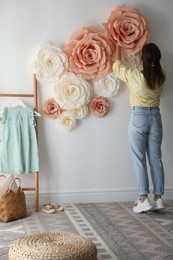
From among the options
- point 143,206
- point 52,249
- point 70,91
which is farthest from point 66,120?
point 52,249

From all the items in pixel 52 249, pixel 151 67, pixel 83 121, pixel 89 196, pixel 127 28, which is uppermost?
pixel 127 28

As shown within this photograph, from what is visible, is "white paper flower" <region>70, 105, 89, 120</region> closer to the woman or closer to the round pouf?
the woman

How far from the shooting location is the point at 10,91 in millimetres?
4297

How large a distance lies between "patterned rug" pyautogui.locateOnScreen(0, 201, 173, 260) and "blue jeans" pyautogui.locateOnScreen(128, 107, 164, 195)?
0.27 m

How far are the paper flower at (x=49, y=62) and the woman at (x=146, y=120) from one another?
49cm

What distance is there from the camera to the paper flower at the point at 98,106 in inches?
174

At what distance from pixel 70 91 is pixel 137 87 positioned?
64 centimetres

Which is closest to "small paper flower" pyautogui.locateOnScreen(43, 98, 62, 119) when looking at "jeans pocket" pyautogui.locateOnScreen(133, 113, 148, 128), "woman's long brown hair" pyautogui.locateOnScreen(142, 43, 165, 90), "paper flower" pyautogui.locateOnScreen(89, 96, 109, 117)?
"paper flower" pyautogui.locateOnScreen(89, 96, 109, 117)

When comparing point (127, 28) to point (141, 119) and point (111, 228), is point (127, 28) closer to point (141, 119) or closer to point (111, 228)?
point (141, 119)

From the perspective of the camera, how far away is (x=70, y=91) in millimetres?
4316

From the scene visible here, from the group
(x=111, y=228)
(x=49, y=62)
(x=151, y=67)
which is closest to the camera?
(x=111, y=228)

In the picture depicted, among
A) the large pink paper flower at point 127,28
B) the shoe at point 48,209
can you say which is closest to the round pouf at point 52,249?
the shoe at point 48,209

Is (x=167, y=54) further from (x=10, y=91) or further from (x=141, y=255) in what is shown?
(x=141, y=255)

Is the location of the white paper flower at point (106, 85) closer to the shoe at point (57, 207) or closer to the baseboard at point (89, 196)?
the baseboard at point (89, 196)
